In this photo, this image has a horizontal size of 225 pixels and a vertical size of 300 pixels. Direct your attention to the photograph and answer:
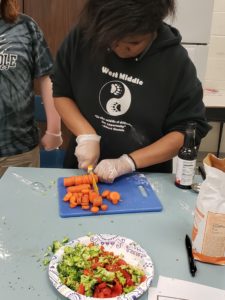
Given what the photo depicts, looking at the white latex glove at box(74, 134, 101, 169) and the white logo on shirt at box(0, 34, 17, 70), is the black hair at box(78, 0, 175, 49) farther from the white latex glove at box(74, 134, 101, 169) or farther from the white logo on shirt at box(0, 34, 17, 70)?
the white logo on shirt at box(0, 34, 17, 70)

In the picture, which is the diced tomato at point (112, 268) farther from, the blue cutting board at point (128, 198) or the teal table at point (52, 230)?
the blue cutting board at point (128, 198)

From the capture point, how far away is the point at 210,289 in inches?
32.6

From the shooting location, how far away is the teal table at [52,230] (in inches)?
33.3

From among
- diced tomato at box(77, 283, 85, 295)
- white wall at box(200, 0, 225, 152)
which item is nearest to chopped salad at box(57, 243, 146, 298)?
diced tomato at box(77, 283, 85, 295)

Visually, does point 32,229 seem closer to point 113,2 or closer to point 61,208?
point 61,208

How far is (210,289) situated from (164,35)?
841 millimetres

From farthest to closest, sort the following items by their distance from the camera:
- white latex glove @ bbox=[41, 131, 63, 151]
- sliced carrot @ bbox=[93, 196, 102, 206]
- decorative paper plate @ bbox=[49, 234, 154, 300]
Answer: white latex glove @ bbox=[41, 131, 63, 151] < sliced carrot @ bbox=[93, 196, 102, 206] < decorative paper plate @ bbox=[49, 234, 154, 300]

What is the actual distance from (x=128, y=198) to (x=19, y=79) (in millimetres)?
719

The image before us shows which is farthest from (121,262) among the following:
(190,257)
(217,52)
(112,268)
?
(217,52)

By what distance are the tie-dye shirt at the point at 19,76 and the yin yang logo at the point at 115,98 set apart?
0.40 meters

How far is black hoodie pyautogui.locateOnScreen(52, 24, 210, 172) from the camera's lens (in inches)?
50.4

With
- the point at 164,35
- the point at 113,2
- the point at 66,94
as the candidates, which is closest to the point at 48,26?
the point at 66,94

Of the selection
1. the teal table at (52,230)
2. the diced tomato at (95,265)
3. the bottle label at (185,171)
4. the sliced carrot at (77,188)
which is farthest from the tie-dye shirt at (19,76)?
the diced tomato at (95,265)

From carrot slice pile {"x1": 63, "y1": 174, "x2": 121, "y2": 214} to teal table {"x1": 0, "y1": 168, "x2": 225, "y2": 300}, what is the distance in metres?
0.04
